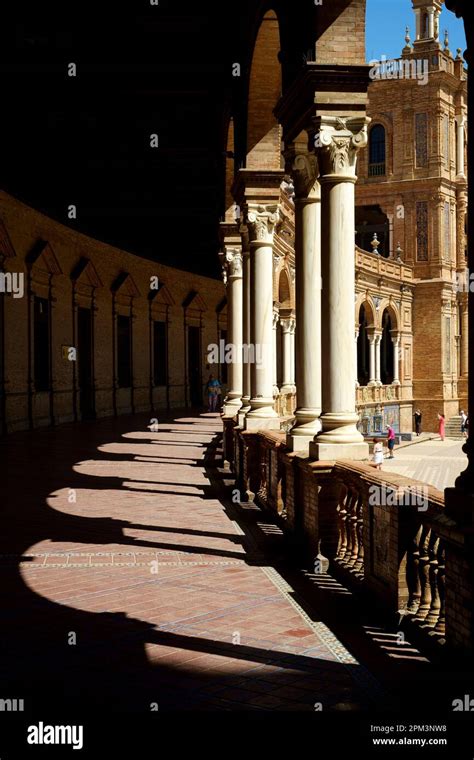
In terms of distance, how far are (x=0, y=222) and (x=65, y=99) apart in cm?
447

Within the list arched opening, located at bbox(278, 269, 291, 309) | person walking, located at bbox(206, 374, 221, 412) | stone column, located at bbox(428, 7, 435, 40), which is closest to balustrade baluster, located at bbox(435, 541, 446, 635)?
arched opening, located at bbox(278, 269, 291, 309)

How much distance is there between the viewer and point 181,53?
693 inches

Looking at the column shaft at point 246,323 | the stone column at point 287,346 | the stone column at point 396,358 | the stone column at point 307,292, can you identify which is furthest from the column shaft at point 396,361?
the stone column at point 307,292

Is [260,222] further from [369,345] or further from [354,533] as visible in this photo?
[369,345]

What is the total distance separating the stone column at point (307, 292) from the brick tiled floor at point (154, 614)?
144 cm

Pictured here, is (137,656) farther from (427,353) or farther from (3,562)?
(427,353)

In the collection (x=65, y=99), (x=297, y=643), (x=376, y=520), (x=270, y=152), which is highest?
(x=65, y=99)

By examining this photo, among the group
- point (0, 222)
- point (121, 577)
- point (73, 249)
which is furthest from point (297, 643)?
point (73, 249)

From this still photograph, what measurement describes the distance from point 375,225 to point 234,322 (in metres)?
41.5

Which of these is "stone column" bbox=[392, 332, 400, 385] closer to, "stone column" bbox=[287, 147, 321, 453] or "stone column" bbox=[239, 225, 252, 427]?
"stone column" bbox=[239, 225, 252, 427]

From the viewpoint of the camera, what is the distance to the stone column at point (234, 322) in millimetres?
18891

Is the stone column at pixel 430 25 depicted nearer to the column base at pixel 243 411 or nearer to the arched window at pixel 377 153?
the arched window at pixel 377 153

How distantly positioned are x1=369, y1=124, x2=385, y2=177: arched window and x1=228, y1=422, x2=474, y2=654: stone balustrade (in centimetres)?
4958

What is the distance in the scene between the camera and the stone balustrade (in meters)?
5.05
